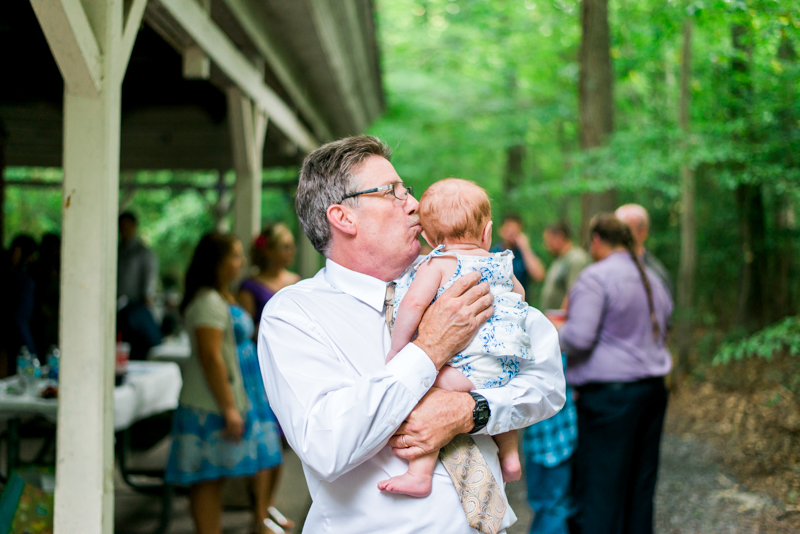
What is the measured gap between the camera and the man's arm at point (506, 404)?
1395 millimetres

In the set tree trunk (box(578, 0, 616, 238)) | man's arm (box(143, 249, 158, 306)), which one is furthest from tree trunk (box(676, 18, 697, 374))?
man's arm (box(143, 249, 158, 306))

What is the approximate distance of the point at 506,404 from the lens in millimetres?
1530

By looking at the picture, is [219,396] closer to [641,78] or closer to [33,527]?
[33,527]

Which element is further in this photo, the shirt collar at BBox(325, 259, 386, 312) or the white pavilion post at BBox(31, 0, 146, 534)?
the white pavilion post at BBox(31, 0, 146, 534)

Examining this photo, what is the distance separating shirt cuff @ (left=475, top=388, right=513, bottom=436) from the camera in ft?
4.92

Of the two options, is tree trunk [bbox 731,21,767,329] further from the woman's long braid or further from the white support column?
the white support column

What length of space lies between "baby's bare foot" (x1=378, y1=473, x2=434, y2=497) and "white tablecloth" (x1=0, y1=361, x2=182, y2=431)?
271 cm

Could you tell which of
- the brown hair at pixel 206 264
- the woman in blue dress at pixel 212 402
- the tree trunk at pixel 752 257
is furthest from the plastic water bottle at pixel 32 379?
the tree trunk at pixel 752 257

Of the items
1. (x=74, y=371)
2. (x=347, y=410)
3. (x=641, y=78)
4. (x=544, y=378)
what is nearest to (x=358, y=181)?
(x=347, y=410)

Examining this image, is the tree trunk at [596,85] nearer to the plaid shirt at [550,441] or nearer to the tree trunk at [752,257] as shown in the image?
the tree trunk at [752,257]

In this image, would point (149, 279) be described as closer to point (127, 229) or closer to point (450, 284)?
point (127, 229)

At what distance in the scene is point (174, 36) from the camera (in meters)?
3.32

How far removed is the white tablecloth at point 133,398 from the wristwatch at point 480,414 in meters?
2.81

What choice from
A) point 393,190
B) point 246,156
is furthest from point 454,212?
point 246,156
